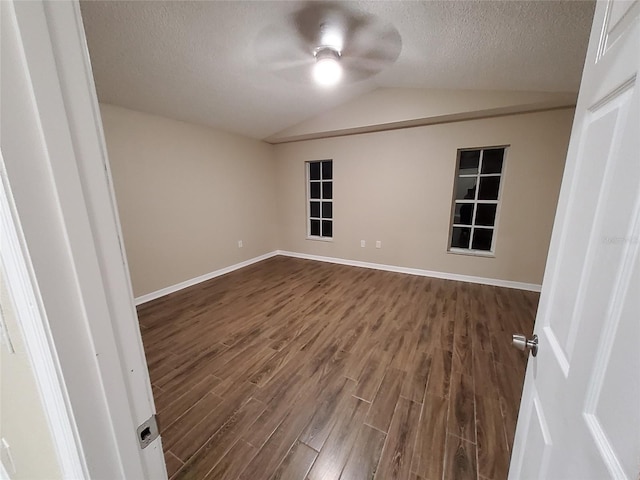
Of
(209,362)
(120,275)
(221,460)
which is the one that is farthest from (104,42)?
(221,460)

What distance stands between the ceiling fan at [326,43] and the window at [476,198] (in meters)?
1.89

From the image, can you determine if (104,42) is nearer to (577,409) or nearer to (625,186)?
(625,186)

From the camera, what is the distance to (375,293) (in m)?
3.34

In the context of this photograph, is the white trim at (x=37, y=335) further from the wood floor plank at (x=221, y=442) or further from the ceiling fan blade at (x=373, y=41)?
the ceiling fan blade at (x=373, y=41)

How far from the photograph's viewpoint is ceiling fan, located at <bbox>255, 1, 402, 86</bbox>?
192cm

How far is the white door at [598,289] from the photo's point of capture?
38 centimetres

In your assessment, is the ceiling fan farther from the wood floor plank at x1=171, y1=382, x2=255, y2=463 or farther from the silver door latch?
the wood floor plank at x1=171, y1=382, x2=255, y2=463

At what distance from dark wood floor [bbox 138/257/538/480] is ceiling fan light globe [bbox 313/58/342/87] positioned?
2.58 m

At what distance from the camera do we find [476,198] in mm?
3582

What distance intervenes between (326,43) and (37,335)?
269 cm

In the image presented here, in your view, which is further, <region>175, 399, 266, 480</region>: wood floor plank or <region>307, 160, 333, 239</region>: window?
<region>307, 160, 333, 239</region>: window

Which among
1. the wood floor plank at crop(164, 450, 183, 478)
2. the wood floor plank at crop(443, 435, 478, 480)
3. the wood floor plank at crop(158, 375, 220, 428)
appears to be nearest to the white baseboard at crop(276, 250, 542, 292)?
the wood floor plank at crop(443, 435, 478, 480)

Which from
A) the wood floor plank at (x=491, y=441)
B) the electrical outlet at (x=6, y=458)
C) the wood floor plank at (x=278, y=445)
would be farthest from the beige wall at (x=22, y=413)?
the wood floor plank at (x=491, y=441)

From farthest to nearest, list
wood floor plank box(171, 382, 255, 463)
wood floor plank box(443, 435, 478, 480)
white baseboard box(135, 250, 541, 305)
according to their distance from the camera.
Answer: white baseboard box(135, 250, 541, 305), wood floor plank box(171, 382, 255, 463), wood floor plank box(443, 435, 478, 480)
